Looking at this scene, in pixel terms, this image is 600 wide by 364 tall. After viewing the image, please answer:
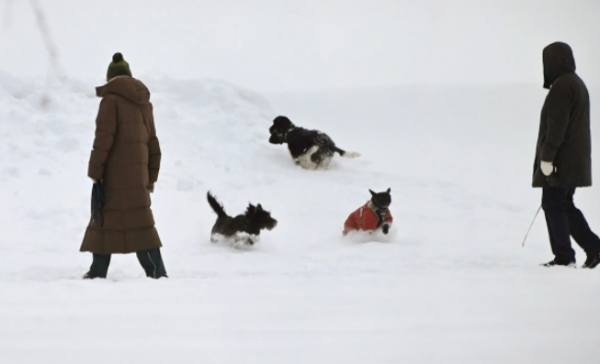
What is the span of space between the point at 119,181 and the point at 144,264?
675 millimetres

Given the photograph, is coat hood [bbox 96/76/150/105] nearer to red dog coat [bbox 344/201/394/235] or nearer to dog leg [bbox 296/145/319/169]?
red dog coat [bbox 344/201/394/235]

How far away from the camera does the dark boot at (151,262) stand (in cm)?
570

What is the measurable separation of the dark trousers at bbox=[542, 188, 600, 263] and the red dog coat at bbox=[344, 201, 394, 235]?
87.8 inches

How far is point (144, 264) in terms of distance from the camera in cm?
572

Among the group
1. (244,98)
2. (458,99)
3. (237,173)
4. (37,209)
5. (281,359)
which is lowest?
(281,359)

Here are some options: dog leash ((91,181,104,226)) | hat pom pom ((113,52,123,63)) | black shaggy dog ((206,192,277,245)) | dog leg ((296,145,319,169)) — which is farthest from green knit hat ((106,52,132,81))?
dog leg ((296,145,319,169))

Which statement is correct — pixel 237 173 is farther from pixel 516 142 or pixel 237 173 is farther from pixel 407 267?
pixel 516 142

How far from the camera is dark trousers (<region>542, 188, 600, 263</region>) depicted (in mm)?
6078

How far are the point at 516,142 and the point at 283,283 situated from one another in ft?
39.3

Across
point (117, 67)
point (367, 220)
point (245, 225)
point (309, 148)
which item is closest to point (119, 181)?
point (117, 67)

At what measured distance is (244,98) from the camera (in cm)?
1392

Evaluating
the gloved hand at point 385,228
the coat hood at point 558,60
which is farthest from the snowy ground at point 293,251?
the coat hood at point 558,60

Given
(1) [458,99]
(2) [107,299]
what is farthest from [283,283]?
(1) [458,99]

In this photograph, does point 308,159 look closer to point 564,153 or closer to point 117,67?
point 564,153
